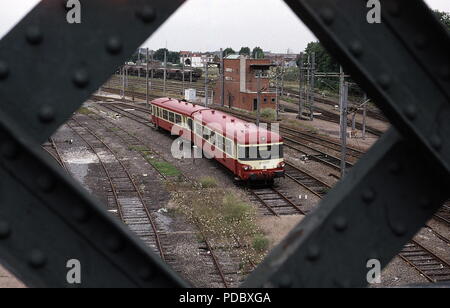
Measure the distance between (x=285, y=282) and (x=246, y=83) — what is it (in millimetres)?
43230

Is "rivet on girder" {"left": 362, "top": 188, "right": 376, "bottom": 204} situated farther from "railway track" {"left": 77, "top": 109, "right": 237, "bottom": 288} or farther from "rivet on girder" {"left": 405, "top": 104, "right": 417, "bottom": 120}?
"railway track" {"left": 77, "top": 109, "right": 237, "bottom": 288}

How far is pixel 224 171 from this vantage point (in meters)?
20.9

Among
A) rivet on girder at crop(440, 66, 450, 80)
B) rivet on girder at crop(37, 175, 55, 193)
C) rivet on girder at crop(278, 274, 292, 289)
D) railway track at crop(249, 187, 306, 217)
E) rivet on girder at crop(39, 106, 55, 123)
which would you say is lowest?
railway track at crop(249, 187, 306, 217)

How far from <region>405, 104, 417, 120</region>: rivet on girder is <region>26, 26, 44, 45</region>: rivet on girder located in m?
1.02

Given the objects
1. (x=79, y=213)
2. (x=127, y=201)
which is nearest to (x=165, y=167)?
(x=127, y=201)

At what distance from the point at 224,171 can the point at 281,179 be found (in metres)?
2.38

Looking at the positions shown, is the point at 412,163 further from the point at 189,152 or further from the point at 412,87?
the point at 189,152

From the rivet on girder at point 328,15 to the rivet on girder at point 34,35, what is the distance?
745 millimetres

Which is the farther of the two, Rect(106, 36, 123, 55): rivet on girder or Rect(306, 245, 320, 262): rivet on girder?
Rect(306, 245, 320, 262): rivet on girder

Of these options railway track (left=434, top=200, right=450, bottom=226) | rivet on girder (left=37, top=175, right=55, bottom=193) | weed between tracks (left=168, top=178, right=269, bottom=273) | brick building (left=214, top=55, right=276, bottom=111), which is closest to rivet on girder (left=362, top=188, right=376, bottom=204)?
rivet on girder (left=37, top=175, right=55, bottom=193)

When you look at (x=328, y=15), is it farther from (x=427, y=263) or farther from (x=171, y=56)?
(x=171, y=56)

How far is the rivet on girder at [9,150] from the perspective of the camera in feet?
4.42

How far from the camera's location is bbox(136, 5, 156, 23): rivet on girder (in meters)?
1.39

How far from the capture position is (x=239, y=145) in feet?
59.9
